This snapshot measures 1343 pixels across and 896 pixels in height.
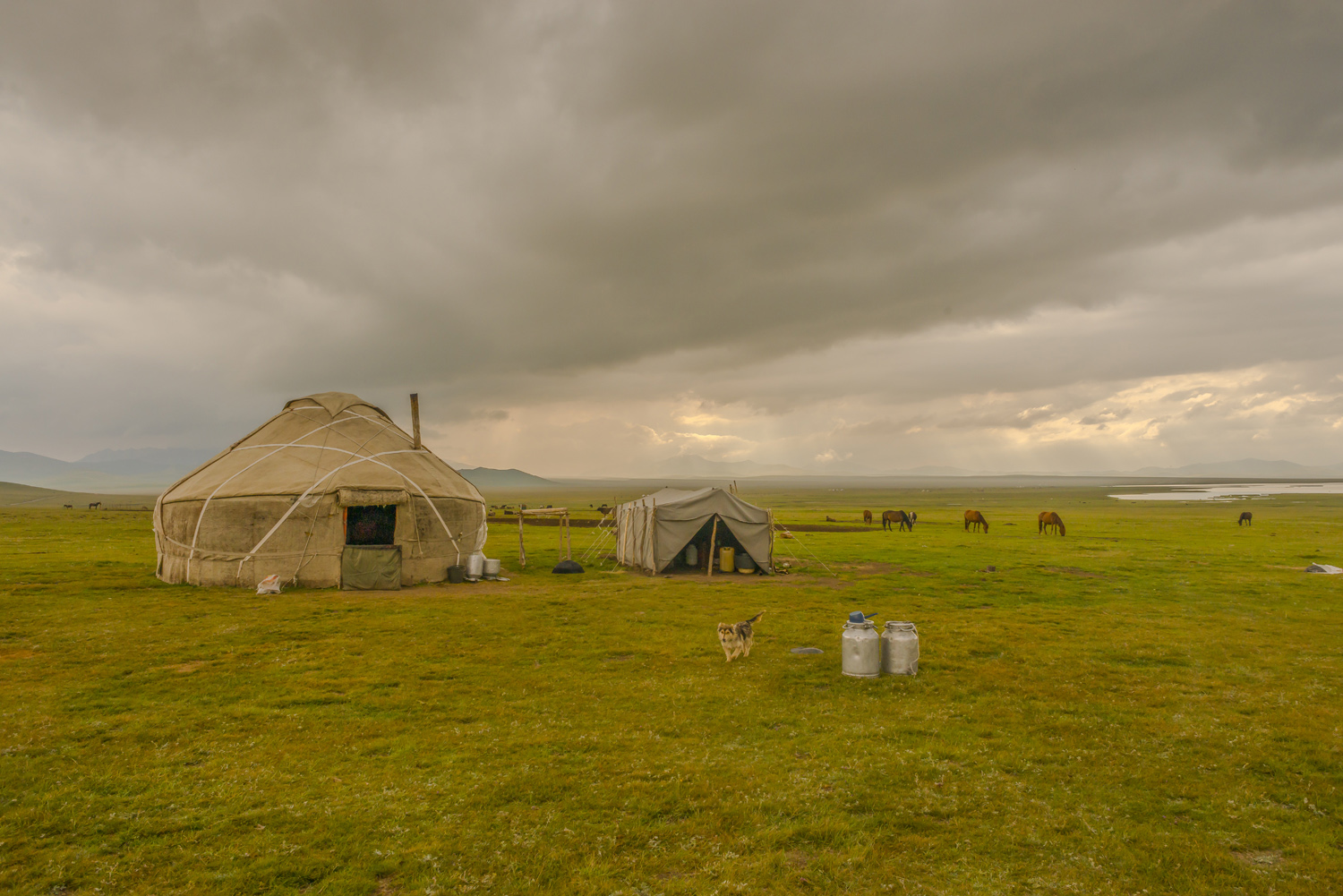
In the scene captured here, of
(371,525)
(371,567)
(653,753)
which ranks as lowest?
(653,753)

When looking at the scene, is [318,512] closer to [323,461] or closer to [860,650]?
[323,461]

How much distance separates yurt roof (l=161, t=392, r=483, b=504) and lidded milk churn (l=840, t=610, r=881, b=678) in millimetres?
15742

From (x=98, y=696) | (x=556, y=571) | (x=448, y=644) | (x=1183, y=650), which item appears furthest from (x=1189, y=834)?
(x=556, y=571)

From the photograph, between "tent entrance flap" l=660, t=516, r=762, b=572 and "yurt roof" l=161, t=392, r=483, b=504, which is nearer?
"yurt roof" l=161, t=392, r=483, b=504

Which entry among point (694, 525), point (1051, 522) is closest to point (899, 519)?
point (1051, 522)

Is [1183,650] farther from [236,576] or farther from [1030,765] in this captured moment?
[236,576]

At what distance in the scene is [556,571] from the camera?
953 inches

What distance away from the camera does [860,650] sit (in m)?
10.9

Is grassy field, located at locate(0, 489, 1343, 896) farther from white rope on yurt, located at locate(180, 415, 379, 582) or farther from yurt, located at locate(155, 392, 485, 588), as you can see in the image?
white rope on yurt, located at locate(180, 415, 379, 582)

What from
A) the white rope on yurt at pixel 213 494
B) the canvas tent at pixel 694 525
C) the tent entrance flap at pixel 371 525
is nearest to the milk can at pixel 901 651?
the canvas tent at pixel 694 525

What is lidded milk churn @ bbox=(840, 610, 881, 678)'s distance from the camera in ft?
35.5

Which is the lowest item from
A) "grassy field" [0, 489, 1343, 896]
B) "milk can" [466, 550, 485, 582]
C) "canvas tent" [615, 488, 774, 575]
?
"grassy field" [0, 489, 1343, 896]

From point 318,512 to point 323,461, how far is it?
8.30ft

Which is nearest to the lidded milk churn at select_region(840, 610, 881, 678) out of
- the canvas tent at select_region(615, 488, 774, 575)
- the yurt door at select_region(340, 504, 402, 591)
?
the canvas tent at select_region(615, 488, 774, 575)
